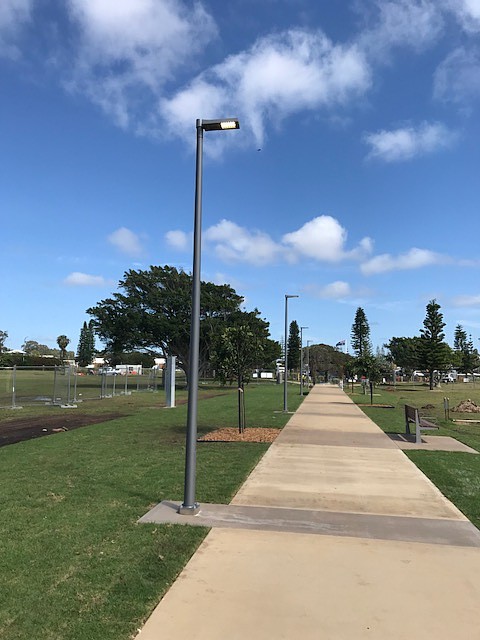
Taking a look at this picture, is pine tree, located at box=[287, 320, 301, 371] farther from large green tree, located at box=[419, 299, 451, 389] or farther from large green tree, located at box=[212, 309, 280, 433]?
large green tree, located at box=[212, 309, 280, 433]

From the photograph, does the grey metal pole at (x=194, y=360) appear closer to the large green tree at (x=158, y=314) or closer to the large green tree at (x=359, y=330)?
the large green tree at (x=158, y=314)

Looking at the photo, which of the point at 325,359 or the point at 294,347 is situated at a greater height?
the point at 294,347

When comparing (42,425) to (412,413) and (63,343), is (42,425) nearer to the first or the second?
(412,413)

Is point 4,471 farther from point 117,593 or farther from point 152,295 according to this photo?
point 152,295

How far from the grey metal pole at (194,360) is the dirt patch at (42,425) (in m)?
7.30

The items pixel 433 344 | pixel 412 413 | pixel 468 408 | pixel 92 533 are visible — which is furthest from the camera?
pixel 433 344

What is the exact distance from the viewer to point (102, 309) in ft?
162

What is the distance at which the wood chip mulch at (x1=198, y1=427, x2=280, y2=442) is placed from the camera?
12367mm

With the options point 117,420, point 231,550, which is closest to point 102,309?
point 117,420

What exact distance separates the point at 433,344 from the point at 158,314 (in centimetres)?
3828

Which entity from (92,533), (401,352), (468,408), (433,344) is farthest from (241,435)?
(401,352)

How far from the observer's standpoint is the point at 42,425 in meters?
15.4

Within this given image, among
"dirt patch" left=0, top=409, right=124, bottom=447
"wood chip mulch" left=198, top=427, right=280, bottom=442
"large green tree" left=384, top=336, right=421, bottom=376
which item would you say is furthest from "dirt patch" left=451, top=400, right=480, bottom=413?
"large green tree" left=384, top=336, right=421, bottom=376

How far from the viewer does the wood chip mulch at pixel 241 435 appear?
12.4m
